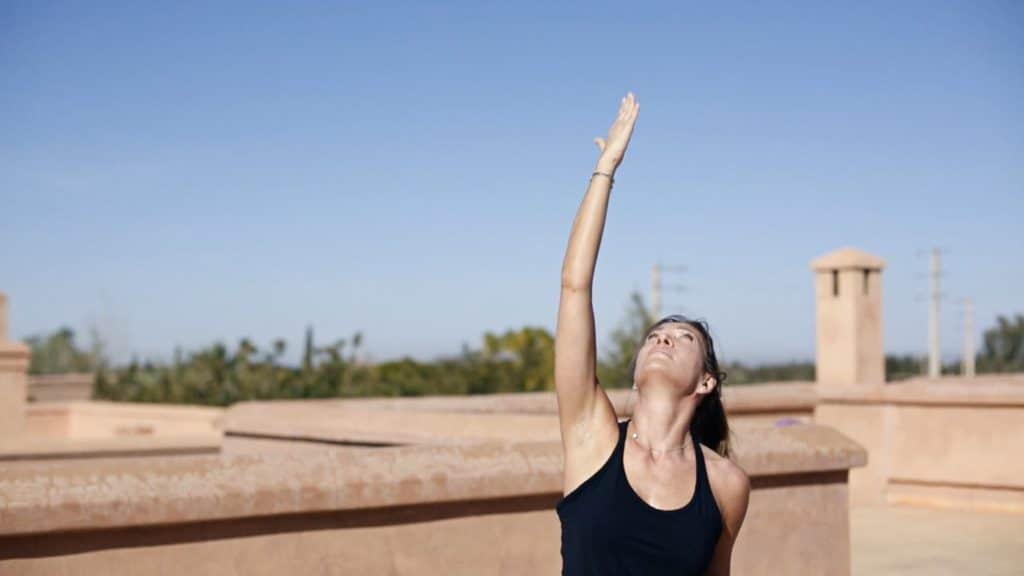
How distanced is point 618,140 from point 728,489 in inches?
40.3

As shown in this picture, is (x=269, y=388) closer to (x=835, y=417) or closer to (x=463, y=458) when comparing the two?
(x=835, y=417)

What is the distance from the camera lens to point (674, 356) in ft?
11.2

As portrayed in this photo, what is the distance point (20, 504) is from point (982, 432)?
955 centimetres

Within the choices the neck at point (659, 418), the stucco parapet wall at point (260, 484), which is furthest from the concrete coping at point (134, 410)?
the neck at point (659, 418)

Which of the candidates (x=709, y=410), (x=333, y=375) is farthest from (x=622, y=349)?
(x=709, y=410)

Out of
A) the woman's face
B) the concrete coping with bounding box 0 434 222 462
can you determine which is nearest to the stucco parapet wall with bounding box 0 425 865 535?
the woman's face

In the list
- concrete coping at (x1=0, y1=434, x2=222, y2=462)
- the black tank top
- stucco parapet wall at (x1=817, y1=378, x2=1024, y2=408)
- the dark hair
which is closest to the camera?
the black tank top

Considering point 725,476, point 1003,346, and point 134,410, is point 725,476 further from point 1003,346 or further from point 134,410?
point 1003,346

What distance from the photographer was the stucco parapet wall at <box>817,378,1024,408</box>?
11.5m

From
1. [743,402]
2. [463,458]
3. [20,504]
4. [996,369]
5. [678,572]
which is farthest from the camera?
[996,369]

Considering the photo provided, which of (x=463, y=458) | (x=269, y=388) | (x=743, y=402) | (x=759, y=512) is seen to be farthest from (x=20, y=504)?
(x=269, y=388)

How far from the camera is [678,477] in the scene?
11.1 ft

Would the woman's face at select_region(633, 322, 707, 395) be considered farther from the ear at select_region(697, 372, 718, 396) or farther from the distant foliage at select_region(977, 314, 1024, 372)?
the distant foliage at select_region(977, 314, 1024, 372)

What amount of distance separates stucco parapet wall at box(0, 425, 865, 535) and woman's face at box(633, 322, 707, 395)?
182 cm
